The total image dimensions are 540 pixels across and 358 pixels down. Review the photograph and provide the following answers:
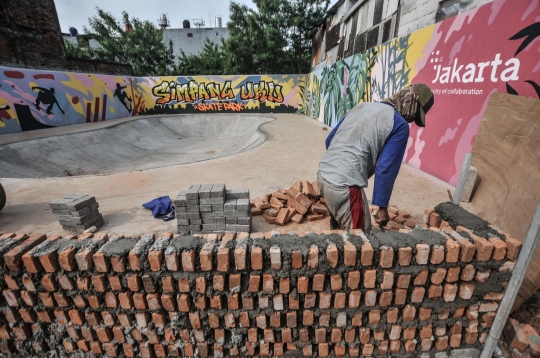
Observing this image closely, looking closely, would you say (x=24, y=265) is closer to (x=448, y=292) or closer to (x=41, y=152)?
(x=448, y=292)

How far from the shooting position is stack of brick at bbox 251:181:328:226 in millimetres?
3578

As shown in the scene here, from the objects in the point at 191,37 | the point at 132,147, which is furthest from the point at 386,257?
the point at 191,37

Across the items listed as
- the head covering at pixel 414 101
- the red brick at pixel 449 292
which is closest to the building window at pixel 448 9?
the head covering at pixel 414 101

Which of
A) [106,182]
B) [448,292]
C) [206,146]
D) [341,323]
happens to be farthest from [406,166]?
[206,146]

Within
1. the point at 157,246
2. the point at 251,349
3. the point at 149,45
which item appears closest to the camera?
the point at 157,246

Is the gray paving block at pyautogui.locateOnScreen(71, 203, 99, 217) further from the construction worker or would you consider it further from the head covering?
the head covering

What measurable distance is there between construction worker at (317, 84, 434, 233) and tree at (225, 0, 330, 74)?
20207 millimetres

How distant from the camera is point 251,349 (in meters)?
2.03

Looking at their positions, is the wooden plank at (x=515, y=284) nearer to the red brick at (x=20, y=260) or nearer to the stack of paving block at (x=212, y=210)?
the stack of paving block at (x=212, y=210)

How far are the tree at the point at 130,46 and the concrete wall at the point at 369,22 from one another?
55.0 ft

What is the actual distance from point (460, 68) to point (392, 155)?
342 centimetres

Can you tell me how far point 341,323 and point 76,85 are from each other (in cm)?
1597

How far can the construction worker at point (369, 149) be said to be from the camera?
7.06 ft

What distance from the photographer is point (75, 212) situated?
11.3 feet
